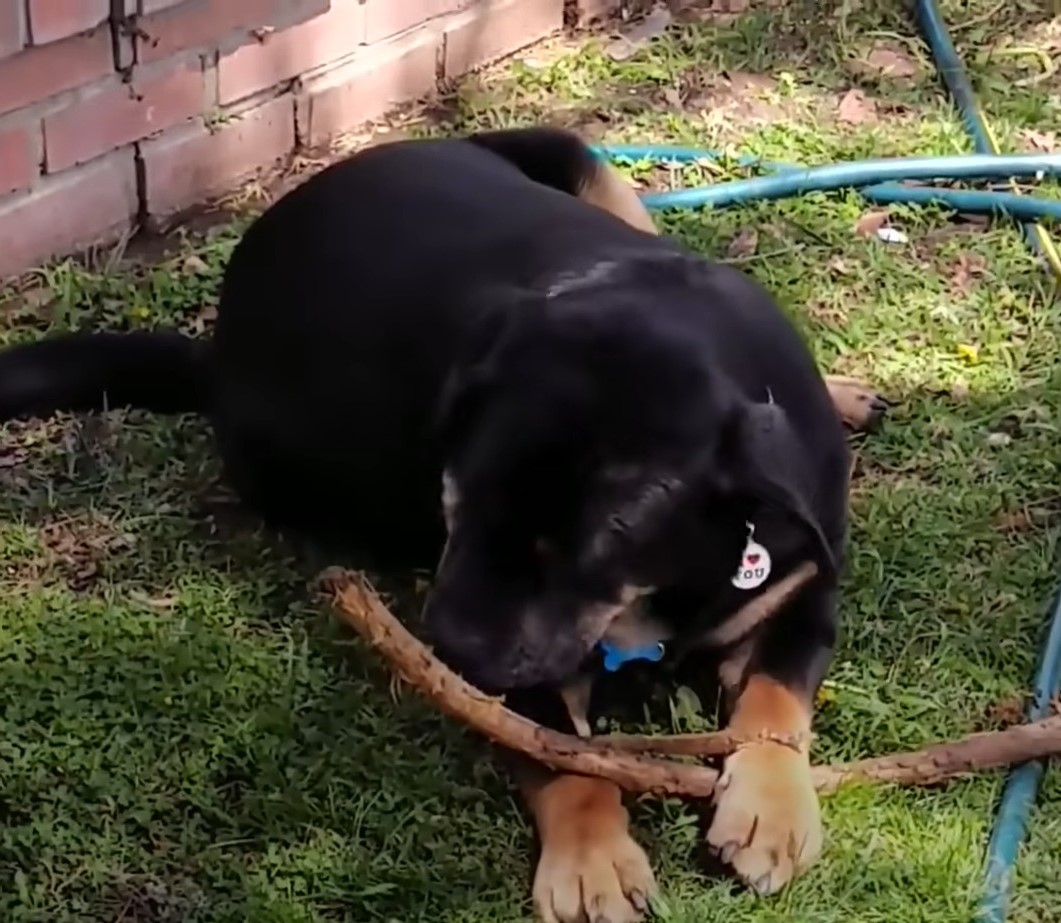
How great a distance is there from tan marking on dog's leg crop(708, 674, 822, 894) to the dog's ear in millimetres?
318

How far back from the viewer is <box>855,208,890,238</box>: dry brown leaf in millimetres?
4223

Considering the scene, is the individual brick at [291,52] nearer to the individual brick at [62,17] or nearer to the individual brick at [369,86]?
the individual brick at [369,86]

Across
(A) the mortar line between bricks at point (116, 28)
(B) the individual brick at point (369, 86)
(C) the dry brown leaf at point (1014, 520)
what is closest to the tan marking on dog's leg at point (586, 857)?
(C) the dry brown leaf at point (1014, 520)

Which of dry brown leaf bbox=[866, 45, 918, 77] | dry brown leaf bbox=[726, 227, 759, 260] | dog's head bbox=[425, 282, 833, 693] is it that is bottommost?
dry brown leaf bbox=[866, 45, 918, 77]

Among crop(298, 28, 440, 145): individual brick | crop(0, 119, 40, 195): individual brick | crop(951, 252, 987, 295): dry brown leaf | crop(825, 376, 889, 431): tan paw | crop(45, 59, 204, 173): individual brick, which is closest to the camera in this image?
crop(825, 376, 889, 431): tan paw

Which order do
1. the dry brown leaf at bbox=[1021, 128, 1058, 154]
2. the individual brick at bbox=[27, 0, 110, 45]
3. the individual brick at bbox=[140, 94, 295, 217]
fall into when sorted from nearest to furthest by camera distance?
the individual brick at bbox=[27, 0, 110, 45] < the individual brick at bbox=[140, 94, 295, 217] < the dry brown leaf at bbox=[1021, 128, 1058, 154]

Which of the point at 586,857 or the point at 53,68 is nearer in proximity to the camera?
the point at 586,857

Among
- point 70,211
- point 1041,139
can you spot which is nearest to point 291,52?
point 70,211

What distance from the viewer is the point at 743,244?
164 inches

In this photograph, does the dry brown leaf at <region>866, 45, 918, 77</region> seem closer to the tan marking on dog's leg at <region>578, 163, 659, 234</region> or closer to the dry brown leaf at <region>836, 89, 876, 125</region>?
the dry brown leaf at <region>836, 89, 876, 125</region>

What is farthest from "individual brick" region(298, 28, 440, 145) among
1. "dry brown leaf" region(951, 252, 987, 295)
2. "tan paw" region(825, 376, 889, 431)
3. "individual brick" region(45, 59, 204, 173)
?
"tan paw" region(825, 376, 889, 431)

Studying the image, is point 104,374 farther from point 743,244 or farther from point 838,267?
point 838,267

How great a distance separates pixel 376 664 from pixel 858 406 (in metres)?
1.11

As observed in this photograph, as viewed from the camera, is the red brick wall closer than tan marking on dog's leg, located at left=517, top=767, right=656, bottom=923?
No
